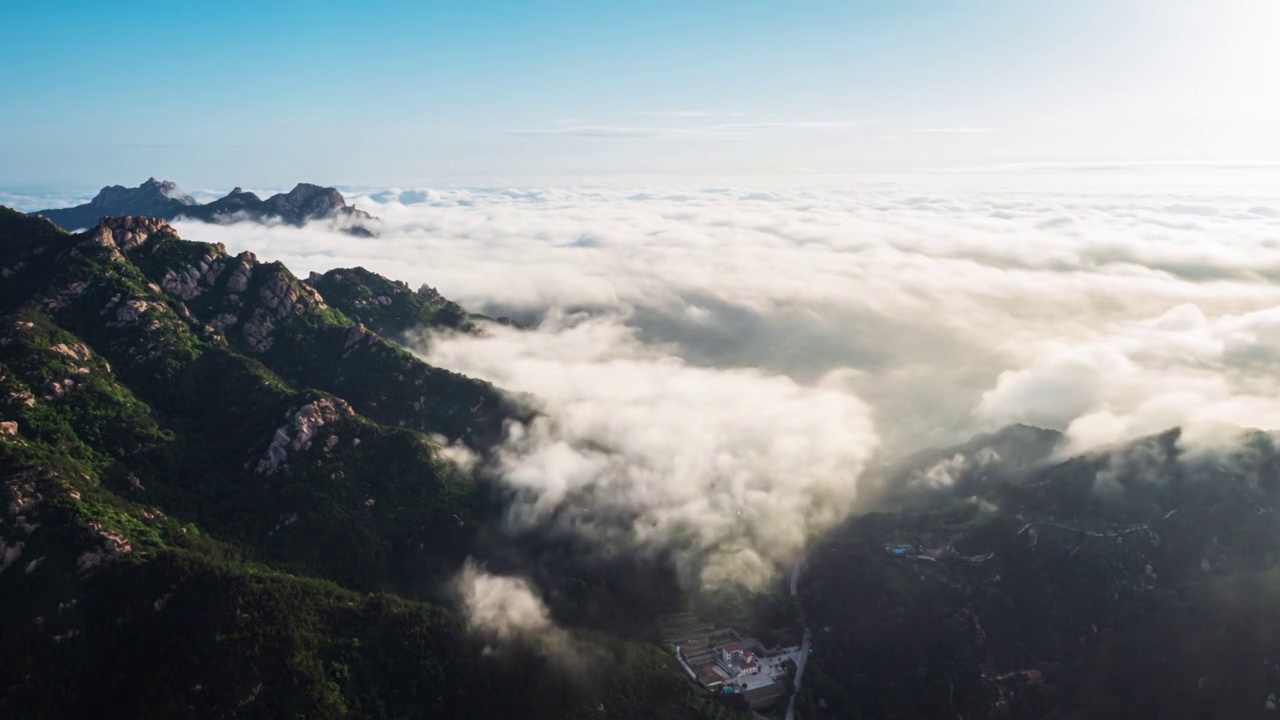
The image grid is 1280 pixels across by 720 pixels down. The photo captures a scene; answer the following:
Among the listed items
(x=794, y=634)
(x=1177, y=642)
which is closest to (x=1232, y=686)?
(x=1177, y=642)

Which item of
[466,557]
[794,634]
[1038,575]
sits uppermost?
[466,557]

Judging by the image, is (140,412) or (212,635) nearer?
(212,635)

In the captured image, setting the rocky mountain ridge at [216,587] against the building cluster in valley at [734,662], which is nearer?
the rocky mountain ridge at [216,587]

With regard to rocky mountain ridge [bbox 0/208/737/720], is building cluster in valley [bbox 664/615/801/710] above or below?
below

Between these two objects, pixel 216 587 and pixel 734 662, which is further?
pixel 734 662

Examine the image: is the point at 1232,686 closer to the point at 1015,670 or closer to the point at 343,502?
the point at 1015,670

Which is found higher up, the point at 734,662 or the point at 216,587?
the point at 216,587

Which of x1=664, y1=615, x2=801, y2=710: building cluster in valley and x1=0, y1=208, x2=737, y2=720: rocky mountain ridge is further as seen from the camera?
x1=664, y1=615, x2=801, y2=710: building cluster in valley

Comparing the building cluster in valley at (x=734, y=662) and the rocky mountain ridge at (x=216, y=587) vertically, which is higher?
the rocky mountain ridge at (x=216, y=587)
